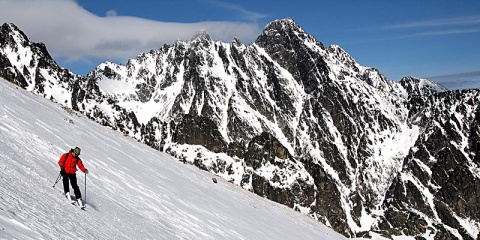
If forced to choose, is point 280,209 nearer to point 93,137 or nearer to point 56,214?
point 93,137

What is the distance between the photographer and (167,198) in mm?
24922

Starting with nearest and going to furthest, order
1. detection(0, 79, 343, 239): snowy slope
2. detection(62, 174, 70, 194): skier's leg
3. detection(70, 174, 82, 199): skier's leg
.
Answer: detection(0, 79, 343, 239): snowy slope < detection(70, 174, 82, 199): skier's leg < detection(62, 174, 70, 194): skier's leg

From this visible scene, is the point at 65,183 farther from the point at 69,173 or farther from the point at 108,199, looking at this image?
the point at 108,199

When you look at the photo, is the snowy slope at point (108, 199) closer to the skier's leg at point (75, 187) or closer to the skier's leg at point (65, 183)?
the skier's leg at point (65, 183)

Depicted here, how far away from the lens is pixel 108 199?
19438 mm

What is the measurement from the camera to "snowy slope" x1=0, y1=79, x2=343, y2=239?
43.5ft

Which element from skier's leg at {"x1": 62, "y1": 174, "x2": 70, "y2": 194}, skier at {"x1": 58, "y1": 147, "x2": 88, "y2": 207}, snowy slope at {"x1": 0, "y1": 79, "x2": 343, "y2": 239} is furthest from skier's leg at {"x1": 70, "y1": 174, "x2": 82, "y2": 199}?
snowy slope at {"x1": 0, "y1": 79, "x2": 343, "y2": 239}

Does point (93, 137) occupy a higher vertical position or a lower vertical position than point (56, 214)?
higher

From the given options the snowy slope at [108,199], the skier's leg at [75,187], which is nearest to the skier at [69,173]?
the skier's leg at [75,187]

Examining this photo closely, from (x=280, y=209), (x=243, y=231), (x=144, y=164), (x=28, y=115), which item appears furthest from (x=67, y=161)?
(x=280, y=209)

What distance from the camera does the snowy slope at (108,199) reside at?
1325 centimetres

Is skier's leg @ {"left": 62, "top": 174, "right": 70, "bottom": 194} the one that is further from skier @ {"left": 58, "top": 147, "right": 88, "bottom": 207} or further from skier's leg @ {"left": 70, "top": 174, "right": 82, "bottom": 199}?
skier's leg @ {"left": 70, "top": 174, "right": 82, "bottom": 199}

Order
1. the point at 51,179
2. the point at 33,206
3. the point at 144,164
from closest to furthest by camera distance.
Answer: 1. the point at 33,206
2. the point at 51,179
3. the point at 144,164

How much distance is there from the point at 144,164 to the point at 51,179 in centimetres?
1456
